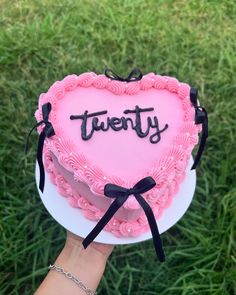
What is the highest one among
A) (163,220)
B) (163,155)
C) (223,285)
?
(163,155)

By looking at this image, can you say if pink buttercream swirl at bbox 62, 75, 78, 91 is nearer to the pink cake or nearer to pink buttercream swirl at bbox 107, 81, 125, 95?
the pink cake

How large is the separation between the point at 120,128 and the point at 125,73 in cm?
116

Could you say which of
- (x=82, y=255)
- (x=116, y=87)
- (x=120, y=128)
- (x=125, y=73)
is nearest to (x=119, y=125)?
(x=120, y=128)

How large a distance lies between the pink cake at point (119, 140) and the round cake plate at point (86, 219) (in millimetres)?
28

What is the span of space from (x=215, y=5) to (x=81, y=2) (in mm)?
855

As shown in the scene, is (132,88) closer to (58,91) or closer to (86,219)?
(58,91)

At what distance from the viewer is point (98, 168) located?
1631 mm

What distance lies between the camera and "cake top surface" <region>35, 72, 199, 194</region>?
1634mm

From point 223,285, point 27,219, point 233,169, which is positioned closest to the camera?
point 223,285

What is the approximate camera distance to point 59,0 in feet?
10.3

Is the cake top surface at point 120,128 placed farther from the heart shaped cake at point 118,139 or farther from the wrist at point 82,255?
the wrist at point 82,255

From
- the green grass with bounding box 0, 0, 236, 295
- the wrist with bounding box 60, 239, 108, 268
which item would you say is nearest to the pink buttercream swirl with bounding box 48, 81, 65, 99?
the wrist with bounding box 60, 239, 108, 268

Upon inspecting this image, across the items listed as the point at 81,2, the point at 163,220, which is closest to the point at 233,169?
the point at 163,220

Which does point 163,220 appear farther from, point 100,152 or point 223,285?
point 223,285
